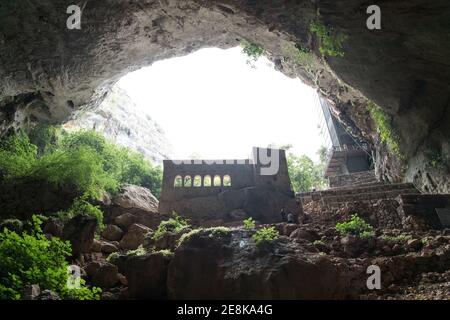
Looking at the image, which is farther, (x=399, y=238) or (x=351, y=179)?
(x=351, y=179)

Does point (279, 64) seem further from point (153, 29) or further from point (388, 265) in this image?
point (388, 265)

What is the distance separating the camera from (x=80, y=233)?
931 centimetres

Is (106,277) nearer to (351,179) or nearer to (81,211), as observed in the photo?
(81,211)

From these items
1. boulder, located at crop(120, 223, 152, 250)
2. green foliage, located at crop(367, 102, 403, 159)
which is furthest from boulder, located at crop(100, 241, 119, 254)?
green foliage, located at crop(367, 102, 403, 159)

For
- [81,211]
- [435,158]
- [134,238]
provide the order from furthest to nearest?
[435,158] < [81,211] < [134,238]

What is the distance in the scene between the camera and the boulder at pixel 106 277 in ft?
24.8

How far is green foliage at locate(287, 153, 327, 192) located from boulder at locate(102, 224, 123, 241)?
20.1 m

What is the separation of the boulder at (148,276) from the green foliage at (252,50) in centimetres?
1322

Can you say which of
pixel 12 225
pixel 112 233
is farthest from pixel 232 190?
pixel 12 225

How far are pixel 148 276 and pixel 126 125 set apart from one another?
139 feet

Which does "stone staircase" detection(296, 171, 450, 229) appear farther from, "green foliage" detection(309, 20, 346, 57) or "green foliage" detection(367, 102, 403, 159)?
"green foliage" detection(309, 20, 346, 57)

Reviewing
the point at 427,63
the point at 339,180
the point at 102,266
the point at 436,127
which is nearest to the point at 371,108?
the point at 436,127

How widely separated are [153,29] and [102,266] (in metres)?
12.2

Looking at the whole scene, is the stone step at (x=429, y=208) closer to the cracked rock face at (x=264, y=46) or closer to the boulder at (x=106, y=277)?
the cracked rock face at (x=264, y=46)
